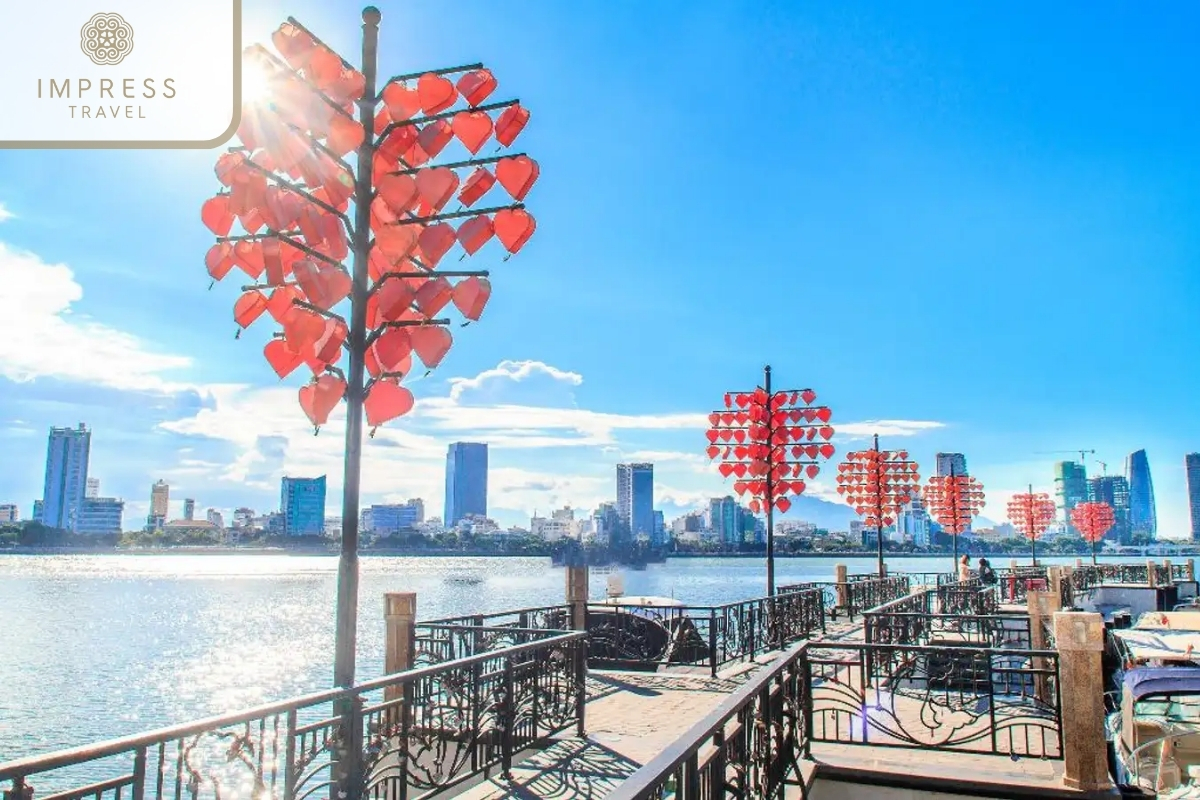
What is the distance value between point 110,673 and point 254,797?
39753 millimetres

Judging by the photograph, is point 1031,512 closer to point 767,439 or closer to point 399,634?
point 767,439

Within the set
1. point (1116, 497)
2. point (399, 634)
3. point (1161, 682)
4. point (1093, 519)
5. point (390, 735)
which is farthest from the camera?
point (1116, 497)

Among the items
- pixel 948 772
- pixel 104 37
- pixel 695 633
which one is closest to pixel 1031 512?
pixel 695 633

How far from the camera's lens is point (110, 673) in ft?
126

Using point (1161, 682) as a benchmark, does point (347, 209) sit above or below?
above

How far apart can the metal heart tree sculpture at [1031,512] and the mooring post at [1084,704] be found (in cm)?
4338

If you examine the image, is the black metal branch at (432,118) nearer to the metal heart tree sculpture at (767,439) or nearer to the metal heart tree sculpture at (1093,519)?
the metal heart tree sculpture at (767,439)

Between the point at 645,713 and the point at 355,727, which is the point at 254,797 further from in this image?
the point at 645,713

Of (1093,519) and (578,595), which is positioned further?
(1093,519)

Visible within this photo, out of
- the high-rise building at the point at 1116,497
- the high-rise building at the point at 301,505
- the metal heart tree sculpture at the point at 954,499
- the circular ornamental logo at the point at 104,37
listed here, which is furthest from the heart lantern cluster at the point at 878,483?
the high-rise building at the point at 301,505

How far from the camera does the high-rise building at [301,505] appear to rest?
633 ft

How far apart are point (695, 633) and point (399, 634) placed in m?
9.19

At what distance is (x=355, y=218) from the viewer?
658cm

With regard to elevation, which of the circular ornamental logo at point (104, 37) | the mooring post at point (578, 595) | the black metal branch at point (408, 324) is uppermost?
the circular ornamental logo at point (104, 37)
